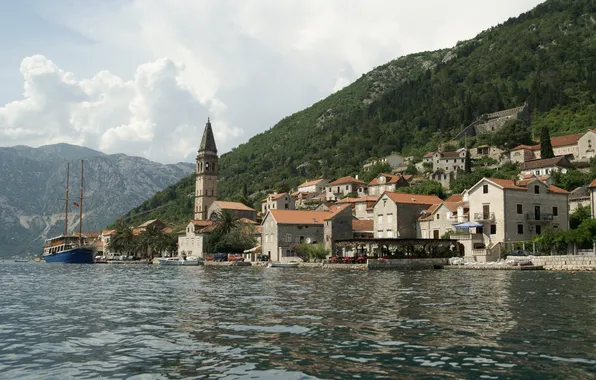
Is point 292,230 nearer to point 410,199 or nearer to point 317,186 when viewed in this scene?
point 410,199

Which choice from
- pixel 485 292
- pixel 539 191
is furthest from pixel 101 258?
pixel 485 292

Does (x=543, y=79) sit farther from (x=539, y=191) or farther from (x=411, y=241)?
(x=411, y=241)

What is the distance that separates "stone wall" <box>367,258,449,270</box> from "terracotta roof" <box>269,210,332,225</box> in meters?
19.0

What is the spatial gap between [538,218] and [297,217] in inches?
1261

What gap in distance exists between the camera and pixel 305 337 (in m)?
16.7

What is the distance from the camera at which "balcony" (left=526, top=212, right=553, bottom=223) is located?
214 feet

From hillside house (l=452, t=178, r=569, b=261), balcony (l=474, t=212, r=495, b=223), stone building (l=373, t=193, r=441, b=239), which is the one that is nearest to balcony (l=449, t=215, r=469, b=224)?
hillside house (l=452, t=178, r=569, b=261)

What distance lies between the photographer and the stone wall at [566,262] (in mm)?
50250

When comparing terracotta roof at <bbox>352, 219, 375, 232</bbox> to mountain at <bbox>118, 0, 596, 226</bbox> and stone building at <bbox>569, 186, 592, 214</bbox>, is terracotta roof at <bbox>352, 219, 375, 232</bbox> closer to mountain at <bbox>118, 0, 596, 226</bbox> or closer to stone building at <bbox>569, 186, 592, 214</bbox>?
stone building at <bbox>569, 186, 592, 214</bbox>

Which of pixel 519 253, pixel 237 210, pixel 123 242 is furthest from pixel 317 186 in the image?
pixel 519 253

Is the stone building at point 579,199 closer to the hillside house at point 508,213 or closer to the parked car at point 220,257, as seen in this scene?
the hillside house at point 508,213

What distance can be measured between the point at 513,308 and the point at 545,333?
6.42m

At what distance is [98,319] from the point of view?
70.4 feet

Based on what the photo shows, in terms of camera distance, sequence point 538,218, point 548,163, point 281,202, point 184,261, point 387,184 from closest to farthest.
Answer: point 538,218, point 184,261, point 548,163, point 387,184, point 281,202
